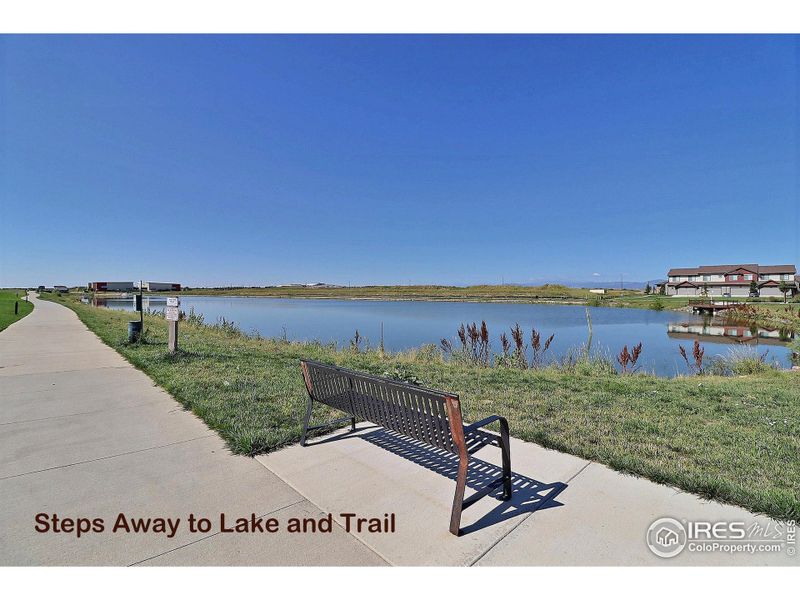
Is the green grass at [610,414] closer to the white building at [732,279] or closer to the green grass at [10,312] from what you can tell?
the green grass at [10,312]

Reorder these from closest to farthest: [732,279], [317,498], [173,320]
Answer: [317,498] < [173,320] < [732,279]

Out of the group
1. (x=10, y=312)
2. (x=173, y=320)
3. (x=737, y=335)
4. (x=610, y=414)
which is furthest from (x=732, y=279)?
(x=10, y=312)

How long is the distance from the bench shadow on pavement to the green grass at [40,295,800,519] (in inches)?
30.2

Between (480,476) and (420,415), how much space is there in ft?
2.75

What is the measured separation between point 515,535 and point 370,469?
1.36m

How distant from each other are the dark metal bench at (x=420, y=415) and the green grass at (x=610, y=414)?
804 mm

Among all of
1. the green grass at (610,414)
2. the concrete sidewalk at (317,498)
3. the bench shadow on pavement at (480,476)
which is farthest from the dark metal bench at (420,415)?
the green grass at (610,414)

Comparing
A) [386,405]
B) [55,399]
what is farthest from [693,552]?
[55,399]

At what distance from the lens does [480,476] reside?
3348 millimetres

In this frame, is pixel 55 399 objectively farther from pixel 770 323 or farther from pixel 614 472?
pixel 770 323

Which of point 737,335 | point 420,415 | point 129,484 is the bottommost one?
point 737,335

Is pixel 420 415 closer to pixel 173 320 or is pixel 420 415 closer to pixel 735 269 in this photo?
pixel 173 320

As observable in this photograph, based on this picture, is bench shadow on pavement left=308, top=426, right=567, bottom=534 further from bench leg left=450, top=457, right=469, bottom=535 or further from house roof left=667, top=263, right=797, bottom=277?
house roof left=667, top=263, right=797, bottom=277

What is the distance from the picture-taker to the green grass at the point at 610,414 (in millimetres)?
3303
